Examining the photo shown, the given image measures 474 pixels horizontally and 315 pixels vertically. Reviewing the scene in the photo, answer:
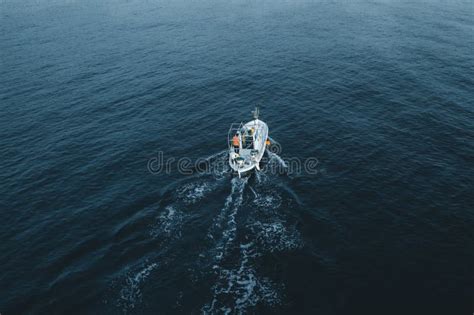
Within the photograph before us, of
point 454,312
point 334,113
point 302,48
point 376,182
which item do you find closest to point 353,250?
point 454,312

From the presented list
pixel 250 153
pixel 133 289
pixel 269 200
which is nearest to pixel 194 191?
pixel 269 200

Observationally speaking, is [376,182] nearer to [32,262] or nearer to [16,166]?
[32,262]

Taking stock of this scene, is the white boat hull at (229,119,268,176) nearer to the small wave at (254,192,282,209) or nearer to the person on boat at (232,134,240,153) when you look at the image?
the person on boat at (232,134,240,153)

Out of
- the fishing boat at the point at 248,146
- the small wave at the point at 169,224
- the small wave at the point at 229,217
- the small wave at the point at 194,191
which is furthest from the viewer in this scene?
the fishing boat at the point at 248,146

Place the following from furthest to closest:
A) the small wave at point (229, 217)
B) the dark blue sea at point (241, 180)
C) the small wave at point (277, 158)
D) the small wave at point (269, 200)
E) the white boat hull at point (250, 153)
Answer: the small wave at point (277, 158)
the white boat hull at point (250, 153)
the small wave at point (269, 200)
the small wave at point (229, 217)
the dark blue sea at point (241, 180)

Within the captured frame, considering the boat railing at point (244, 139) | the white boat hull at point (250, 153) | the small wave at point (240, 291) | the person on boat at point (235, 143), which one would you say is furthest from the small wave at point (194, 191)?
the small wave at point (240, 291)

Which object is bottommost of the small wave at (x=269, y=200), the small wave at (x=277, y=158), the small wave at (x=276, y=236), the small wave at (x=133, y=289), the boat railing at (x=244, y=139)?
the small wave at (x=133, y=289)

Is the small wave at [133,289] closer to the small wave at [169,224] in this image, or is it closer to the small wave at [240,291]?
the small wave at [169,224]
